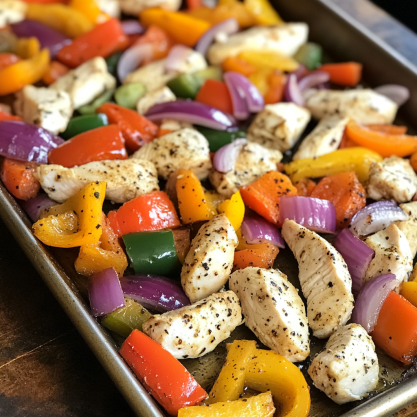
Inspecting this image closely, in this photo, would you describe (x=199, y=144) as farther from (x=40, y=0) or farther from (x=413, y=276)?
(x=40, y=0)

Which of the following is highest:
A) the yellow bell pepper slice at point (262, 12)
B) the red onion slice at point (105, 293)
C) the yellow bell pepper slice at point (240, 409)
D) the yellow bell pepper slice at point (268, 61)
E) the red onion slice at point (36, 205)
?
the yellow bell pepper slice at point (262, 12)

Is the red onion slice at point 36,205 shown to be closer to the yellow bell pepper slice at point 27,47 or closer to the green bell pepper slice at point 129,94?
the green bell pepper slice at point 129,94

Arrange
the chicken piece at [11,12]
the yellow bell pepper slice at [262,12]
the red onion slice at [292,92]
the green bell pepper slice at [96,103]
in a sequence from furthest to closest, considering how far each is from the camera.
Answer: the yellow bell pepper slice at [262,12] → the chicken piece at [11,12] → the red onion slice at [292,92] → the green bell pepper slice at [96,103]

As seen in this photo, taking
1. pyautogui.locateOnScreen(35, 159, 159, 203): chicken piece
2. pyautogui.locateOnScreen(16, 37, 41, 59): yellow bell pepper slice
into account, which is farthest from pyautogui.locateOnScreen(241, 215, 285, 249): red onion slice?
pyautogui.locateOnScreen(16, 37, 41, 59): yellow bell pepper slice

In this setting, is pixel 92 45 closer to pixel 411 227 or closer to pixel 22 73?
pixel 22 73

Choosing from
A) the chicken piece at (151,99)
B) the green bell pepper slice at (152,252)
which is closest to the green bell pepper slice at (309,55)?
the chicken piece at (151,99)

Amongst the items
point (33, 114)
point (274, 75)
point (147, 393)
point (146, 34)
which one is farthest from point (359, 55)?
point (147, 393)

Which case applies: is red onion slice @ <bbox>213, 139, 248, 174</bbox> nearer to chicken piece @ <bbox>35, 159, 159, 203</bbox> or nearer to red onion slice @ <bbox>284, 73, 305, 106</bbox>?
chicken piece @ <bbox>35, 159, 159, 203</bbox>
